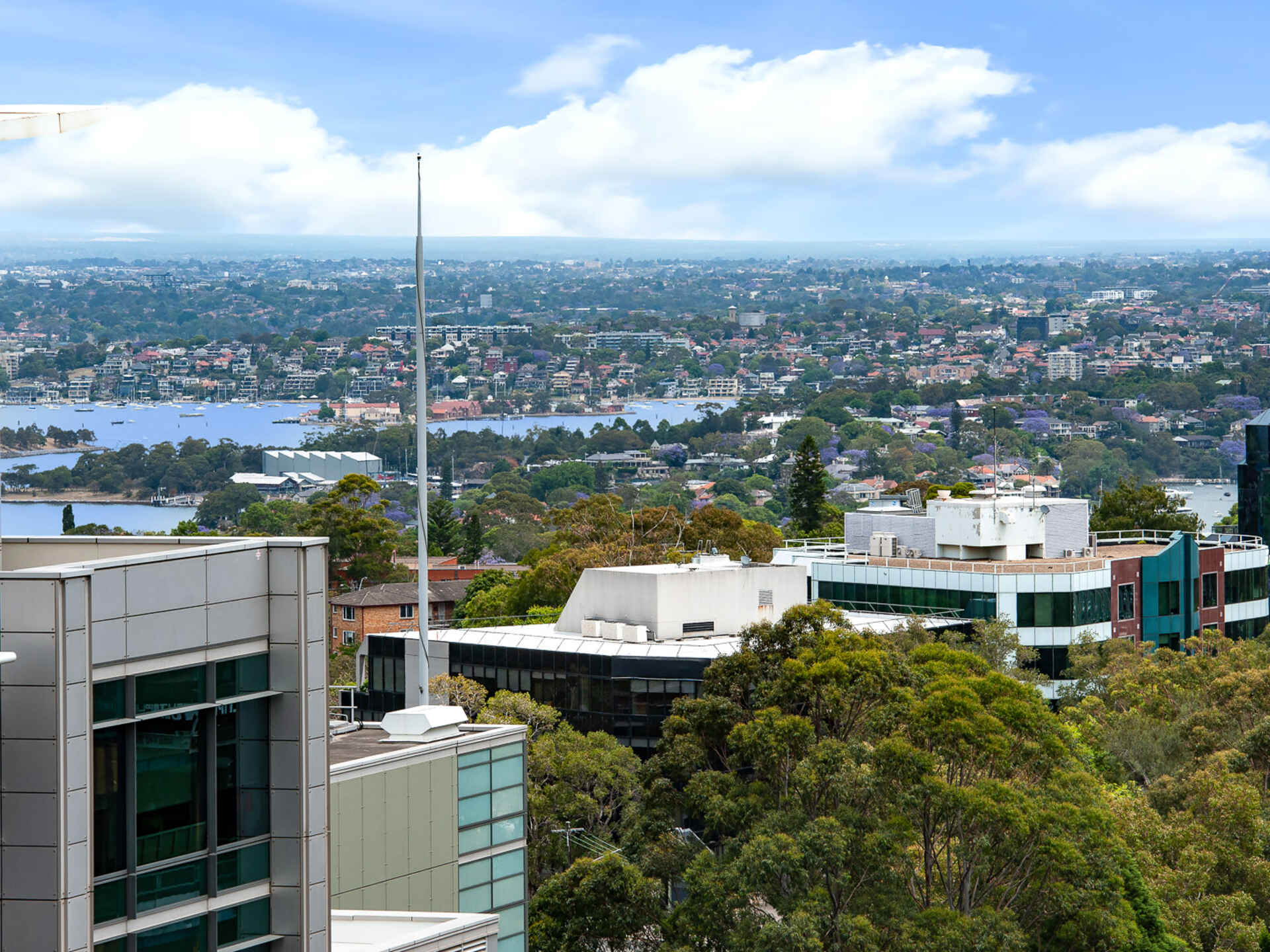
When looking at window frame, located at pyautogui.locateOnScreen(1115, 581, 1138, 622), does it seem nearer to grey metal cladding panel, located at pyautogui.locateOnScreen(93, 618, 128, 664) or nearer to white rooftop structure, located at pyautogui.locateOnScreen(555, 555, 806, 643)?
white rooftop structure, located at pyautogui.locateOnScreen(555, 555, 806, 643)

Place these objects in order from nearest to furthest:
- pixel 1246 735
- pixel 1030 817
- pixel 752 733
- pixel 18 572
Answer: pixel 18 572, pixel 1030 817, pixel 752 733, pixel 1246 735

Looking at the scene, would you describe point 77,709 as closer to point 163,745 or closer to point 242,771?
point 163,745

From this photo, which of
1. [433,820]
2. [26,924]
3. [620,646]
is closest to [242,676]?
[26,924]

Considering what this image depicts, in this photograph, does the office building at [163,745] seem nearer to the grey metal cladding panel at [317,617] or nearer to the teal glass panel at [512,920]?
the grey metal cladding panel at [317,617]

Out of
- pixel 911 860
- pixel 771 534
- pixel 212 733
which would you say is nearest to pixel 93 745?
pixel 212 733

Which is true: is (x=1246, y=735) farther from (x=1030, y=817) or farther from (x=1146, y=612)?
(x=1146, y=612)

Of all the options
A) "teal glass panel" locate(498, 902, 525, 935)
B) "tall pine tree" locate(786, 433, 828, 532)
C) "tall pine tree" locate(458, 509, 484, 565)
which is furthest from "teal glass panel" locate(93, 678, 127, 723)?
"tall pine tree" locate(458, 509, 484, 565)
